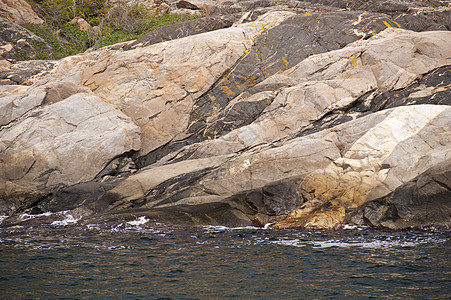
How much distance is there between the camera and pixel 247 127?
19.2 meters

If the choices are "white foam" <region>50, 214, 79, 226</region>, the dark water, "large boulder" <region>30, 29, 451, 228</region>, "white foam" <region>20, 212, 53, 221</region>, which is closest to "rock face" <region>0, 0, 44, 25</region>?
"large boulder" <region>30, 29, 451, 228</region>

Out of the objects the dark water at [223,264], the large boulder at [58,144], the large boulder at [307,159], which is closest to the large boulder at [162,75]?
the large boulder at [58,144]

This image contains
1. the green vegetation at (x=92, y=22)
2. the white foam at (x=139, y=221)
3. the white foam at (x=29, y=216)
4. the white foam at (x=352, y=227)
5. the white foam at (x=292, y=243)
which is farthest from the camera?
the green vegetation at (x=92, y=22)

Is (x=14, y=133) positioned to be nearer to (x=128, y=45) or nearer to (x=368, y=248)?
(x=128, y=45)

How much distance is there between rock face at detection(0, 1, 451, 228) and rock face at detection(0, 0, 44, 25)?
9702 millimetres

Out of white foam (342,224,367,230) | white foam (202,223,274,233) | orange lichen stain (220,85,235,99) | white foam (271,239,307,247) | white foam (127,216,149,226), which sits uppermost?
orange lichen stain (220,85,235,99)

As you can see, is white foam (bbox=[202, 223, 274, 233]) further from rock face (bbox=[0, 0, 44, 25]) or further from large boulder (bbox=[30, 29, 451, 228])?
rock face (bbox=[0, 0, 44, 25])

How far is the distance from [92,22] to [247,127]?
22940mm

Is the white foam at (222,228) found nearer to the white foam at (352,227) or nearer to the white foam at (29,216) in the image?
the white foam at (352,227)

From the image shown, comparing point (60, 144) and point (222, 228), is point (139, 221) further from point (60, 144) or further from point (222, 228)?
point (60, 144)

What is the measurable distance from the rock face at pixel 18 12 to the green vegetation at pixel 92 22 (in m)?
0.93

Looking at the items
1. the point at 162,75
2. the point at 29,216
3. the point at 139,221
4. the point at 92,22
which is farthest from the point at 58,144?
the point at 92,22

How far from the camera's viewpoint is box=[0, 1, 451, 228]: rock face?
1521 centimetres

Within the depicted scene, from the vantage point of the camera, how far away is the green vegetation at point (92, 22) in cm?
3095
